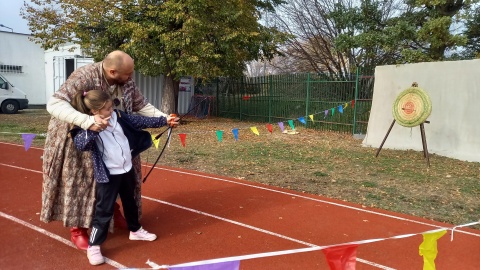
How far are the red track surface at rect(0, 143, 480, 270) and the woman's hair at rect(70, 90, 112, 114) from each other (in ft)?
4.56

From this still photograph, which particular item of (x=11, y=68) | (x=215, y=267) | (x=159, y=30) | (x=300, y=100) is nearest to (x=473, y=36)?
(x=300, y=100)

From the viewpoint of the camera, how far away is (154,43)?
14.4 metres

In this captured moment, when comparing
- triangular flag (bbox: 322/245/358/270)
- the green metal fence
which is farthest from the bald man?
the green metal fence

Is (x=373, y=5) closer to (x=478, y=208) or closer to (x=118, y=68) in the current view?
(x=478, y=208)

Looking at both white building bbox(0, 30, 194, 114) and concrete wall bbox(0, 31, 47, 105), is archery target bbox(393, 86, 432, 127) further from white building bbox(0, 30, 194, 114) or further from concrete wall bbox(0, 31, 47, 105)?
concrete wall bbox(0, 31, 47, 105)

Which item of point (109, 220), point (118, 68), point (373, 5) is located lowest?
point (109, 220)

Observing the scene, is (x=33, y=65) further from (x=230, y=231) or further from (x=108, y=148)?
(x=108, y=148)

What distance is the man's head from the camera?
3.48m

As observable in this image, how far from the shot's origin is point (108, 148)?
11.3ft

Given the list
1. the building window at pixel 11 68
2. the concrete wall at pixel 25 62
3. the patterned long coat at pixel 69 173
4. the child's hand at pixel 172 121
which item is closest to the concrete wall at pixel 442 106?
the child's hand at pixel 172 121

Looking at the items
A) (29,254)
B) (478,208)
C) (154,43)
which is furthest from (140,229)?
(154,43)

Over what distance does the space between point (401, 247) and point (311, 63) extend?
21.4m

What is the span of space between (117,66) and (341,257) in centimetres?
240

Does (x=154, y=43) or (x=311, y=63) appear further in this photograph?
(x=311, y=63)
